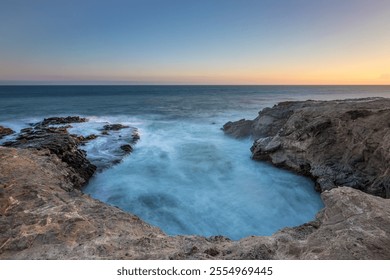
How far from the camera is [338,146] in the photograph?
1273 cm

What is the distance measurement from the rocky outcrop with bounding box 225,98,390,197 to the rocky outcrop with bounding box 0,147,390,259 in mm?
5889

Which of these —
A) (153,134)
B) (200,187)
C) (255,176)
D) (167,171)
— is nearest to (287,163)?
(255,176)

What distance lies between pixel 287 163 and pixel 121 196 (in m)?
8.86

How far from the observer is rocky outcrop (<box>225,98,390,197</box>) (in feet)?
35.1

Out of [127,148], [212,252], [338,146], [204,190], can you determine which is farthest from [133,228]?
[127,148]

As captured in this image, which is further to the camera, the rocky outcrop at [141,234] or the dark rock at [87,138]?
the dark rock at [87,138]

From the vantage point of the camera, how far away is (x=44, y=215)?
555cm

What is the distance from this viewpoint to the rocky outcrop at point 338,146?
10.7m

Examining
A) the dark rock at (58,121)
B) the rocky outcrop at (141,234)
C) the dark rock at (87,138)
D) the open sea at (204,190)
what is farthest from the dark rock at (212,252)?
the dark rock at (58,121)

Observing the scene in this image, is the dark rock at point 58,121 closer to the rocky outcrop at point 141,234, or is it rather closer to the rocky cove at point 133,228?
the rocky cove at point 133,228

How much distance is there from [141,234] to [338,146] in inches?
430

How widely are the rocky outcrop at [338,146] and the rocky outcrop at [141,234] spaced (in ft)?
19.3

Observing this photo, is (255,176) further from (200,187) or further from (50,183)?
(50,183)

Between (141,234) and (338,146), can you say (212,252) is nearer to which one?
(141,234)
